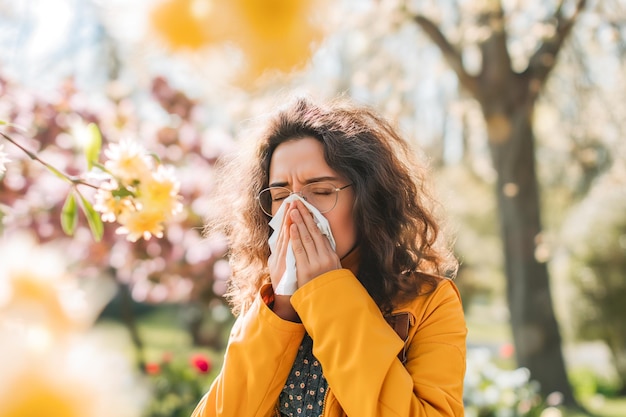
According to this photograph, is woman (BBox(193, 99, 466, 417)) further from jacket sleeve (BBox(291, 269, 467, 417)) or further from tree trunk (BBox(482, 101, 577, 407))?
tree trunk (BBox(482, 101, 577, 407))

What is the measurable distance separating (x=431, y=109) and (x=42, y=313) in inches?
331

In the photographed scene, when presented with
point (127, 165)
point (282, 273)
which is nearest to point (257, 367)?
point (282, 273)

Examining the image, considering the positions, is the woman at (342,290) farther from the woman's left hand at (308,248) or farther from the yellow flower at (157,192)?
the yellow flower at (157,192)

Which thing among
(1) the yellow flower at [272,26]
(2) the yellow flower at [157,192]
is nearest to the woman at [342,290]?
(2) the yellow flower at [157,192]

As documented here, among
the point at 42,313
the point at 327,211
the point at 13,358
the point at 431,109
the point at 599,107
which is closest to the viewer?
the point at 13,358

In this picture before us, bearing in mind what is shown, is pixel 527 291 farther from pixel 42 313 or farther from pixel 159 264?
pixel 42 313

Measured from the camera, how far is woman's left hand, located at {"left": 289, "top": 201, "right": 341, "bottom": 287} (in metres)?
1.66

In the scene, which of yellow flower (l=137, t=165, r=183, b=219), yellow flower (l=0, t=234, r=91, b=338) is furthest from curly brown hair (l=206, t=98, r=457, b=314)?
yellow flower (l=0, t=234, r=91, b=338)

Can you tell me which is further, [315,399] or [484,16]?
[484,16]

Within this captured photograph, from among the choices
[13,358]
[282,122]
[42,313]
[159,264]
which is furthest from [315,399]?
[159,264]

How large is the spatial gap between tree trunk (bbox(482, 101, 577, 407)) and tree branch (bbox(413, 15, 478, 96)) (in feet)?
0.94

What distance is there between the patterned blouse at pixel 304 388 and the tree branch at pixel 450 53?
499cm

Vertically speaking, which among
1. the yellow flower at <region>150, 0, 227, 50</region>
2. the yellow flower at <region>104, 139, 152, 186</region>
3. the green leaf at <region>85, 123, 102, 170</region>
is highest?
the yellow flower at <region>150, 0, 227, 50</region>

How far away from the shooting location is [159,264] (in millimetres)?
5352
